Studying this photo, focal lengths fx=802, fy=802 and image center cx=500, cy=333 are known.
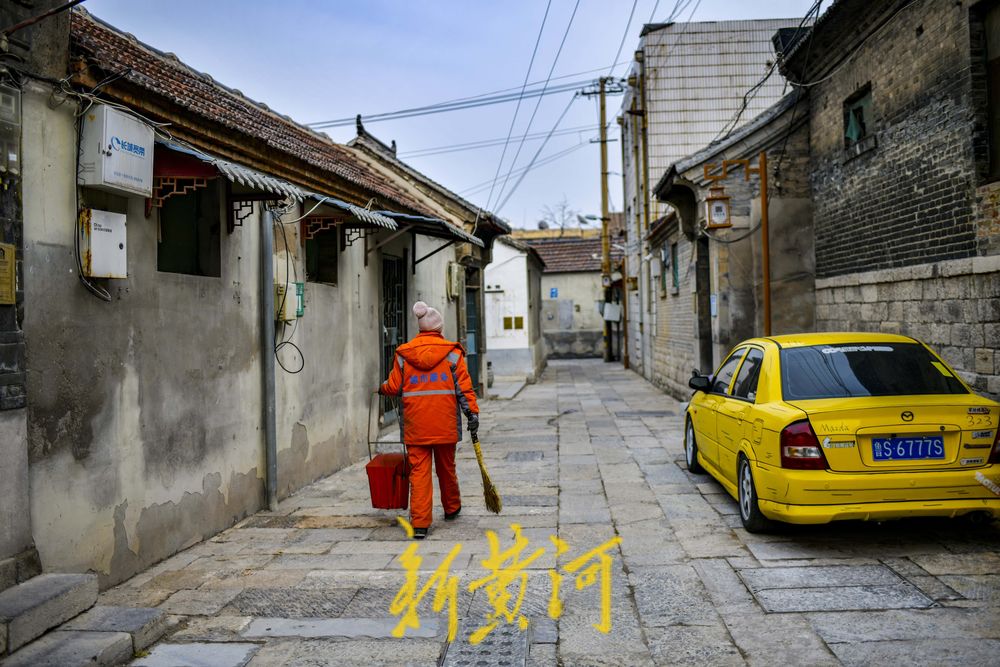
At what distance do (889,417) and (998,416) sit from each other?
77 cm

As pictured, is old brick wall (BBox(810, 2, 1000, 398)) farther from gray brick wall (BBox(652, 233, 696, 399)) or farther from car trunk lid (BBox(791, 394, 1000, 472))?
gray brick wall (BBox(652, 233, 696, 399))

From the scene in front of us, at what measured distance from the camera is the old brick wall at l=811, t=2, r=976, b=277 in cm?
762

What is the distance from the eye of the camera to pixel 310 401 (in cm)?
835

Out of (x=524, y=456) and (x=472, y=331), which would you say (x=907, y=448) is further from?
(x=472, y=331)

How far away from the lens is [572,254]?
126 ft

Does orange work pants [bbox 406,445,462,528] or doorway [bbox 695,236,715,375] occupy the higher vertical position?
doorway [bbox 695,236,715,375]

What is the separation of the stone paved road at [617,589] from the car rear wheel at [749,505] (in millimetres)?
94

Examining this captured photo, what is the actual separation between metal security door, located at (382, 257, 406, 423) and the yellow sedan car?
6.47 meters

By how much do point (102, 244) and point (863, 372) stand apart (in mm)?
5244

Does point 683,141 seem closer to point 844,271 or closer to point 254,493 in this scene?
point 844,271

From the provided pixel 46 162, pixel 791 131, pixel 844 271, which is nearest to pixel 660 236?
pixel 791 131

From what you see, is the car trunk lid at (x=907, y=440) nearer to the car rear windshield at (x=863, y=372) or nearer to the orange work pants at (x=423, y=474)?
the car rear windshield at (x=863, y=372)

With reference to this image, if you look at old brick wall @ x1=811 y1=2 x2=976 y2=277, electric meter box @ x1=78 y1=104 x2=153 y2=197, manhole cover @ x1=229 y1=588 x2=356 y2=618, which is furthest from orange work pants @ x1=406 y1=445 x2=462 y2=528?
old brick wall @ x1=811 y1=2 x2=976 y2=277

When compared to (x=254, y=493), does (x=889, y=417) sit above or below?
above
